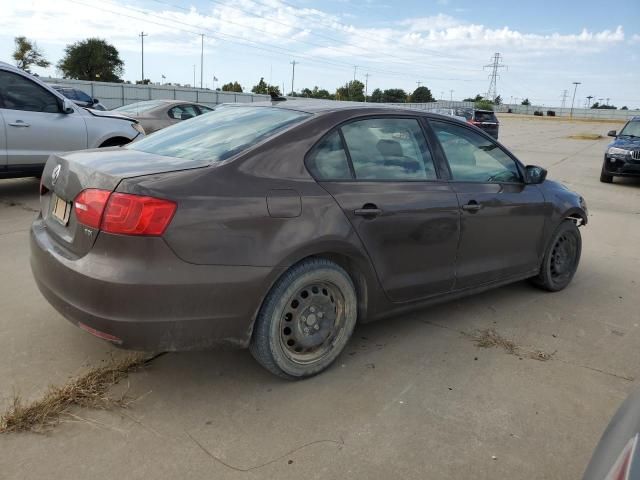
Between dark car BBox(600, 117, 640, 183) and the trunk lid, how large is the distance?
1182cm

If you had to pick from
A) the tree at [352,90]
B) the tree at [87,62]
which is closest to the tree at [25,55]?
the tree at [87,62]

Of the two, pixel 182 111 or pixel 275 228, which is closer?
pixel 275 228

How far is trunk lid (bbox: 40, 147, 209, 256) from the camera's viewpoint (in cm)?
268

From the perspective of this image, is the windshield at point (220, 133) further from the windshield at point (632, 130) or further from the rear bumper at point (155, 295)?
the windshield at point (632, 130)

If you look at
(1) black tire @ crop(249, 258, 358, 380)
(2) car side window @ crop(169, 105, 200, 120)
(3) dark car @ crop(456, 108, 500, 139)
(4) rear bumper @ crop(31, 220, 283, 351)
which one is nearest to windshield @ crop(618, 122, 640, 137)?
(2) car side window @ crop(169, 105, 200, 120)

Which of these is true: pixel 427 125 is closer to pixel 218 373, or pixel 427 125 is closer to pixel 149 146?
pixel 149 146

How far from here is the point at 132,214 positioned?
8.25 ft

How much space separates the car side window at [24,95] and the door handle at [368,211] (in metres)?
5.87

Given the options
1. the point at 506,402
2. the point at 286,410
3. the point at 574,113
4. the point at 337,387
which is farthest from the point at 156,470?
the point at 574,113

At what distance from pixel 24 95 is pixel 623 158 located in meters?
11.7

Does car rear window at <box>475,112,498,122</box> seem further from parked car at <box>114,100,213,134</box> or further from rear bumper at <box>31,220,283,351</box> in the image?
rear bumper at <box>31,220,283,351</box>

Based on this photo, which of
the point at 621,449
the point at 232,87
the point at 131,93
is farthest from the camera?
the point at 232,87

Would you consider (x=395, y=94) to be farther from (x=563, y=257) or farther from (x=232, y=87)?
(x=563, y=257)

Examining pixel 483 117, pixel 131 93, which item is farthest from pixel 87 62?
pixel 483 117
